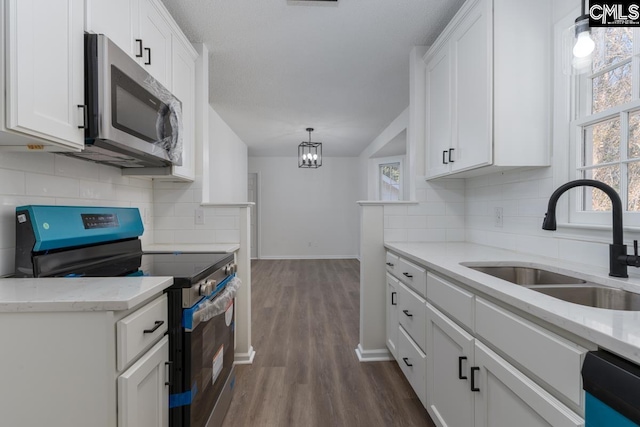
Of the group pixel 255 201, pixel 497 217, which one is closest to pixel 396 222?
pixel 497 217

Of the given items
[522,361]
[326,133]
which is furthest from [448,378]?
[326,133]

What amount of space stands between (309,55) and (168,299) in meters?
2.19

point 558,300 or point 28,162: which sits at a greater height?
point 28,162

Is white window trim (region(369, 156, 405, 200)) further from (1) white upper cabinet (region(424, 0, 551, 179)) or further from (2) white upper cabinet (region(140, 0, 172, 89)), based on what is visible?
(2) white upper cabinet (region(140, 0, 172, 89))

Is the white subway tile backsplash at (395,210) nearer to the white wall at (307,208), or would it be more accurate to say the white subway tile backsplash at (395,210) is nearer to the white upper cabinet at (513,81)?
the white upper cabinet at (513,81)

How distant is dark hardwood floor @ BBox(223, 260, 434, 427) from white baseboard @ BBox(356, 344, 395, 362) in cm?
5

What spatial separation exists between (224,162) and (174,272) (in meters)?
3.51

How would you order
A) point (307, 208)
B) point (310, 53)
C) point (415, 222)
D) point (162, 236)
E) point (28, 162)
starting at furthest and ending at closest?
point (307, 208)
point (310, 53)
point (415, 222)
point (162, 236)
point (28, 162)

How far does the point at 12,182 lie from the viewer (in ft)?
3.90

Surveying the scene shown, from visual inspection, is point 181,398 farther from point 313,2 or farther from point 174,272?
point 313,2

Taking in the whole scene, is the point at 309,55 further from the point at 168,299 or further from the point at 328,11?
the point at 168,299

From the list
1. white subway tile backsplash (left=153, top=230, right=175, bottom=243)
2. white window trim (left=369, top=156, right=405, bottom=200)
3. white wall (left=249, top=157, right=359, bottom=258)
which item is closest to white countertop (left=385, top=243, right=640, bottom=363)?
white subway tile backsplash (left=153, top=230, right=175, bottom=243)

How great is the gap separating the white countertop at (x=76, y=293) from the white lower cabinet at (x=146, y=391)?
22cm

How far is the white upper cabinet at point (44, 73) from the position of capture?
2.91 ft
